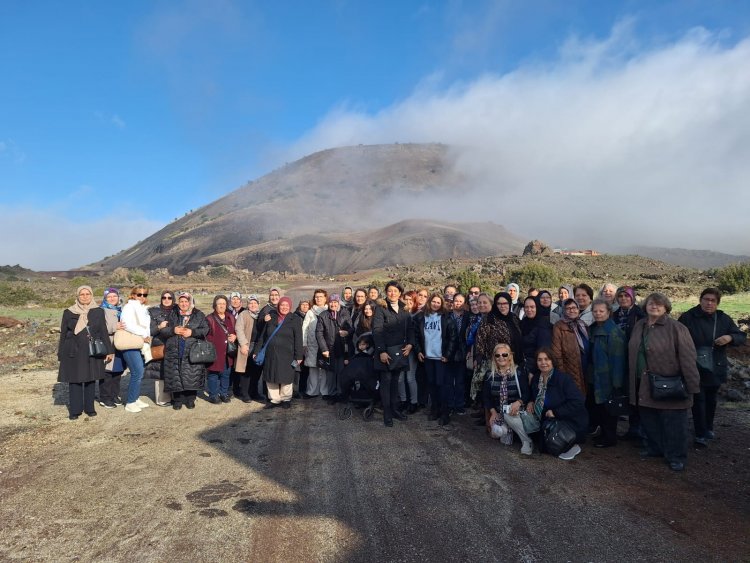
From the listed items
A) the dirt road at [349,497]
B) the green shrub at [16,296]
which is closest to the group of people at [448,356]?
the dirt road at [349,497]

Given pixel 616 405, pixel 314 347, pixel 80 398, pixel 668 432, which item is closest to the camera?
pixel 668 432

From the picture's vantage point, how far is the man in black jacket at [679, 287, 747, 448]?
5527 mm

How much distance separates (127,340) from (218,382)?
1.56m

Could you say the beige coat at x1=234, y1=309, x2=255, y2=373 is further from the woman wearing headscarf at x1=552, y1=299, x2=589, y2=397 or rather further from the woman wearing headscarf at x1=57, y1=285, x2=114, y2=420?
the woman wearing headscarf at x1=552, y1=299, x2=589, y2=397

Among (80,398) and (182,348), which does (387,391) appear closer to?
(182,348)

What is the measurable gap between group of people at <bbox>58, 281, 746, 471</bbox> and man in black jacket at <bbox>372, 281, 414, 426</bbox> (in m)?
0.02

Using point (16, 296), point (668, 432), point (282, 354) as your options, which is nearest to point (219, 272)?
point (16, 296)

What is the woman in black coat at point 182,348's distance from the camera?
7156 mm

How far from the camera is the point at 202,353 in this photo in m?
7.16

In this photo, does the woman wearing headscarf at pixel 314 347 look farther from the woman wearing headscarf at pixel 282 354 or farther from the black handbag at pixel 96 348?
the black handbag at pixel 96 348

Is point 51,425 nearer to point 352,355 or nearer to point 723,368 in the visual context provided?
point 352,355

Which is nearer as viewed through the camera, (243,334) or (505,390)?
(505,390)

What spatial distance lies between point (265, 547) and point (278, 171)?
16156cm

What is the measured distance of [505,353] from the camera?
18.2 ft
